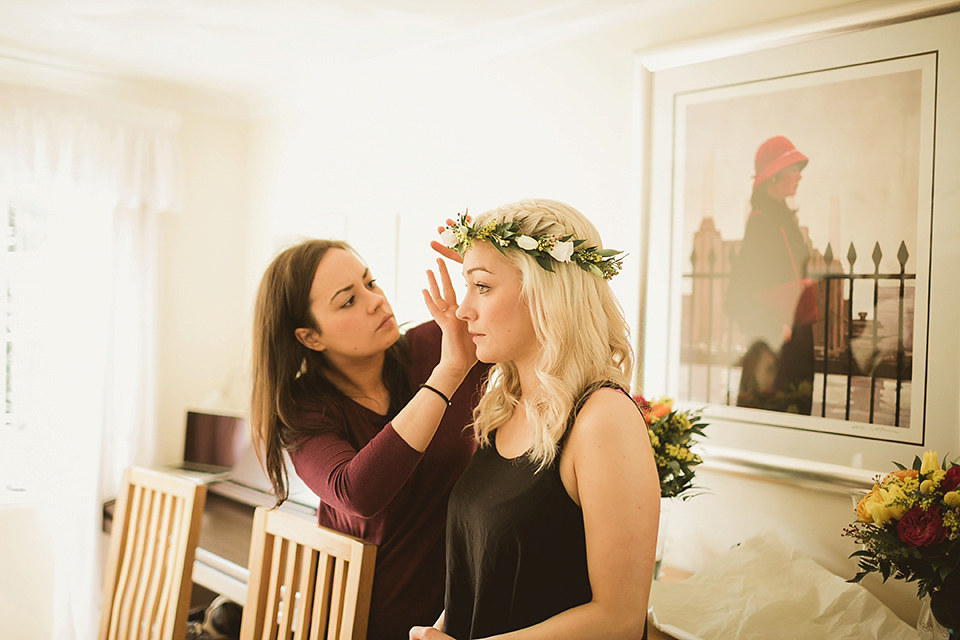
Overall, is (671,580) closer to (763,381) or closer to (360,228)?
(763,381)

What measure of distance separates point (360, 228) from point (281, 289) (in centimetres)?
150

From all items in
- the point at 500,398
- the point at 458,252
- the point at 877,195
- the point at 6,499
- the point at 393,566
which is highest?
the point at 877,195

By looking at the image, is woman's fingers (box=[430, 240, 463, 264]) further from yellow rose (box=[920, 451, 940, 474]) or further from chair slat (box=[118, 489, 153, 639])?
chair slat (box=[118, 489, 153, 639])

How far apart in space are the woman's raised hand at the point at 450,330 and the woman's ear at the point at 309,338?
364 millimetres

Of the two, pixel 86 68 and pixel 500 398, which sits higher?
pixel 86 68

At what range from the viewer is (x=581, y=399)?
3.78 feet

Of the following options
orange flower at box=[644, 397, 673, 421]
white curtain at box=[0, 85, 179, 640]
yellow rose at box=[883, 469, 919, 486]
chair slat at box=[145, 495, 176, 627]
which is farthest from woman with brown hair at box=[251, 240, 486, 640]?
white curtain at box=[0, 85, 179, 640]

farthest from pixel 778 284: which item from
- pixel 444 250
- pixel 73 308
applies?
pixel 73 308

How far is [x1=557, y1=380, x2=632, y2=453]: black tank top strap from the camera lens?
114cm

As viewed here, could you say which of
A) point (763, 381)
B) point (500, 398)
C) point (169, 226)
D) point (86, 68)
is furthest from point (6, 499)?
point (763, 381)

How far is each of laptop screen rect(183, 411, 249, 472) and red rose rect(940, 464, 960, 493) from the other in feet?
9.17

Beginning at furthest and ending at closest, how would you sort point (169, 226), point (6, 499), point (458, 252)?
point (169, 226) → point (6, 499) → point (458, 252)

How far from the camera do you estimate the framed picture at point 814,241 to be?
167cm

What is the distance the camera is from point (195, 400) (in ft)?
11.7
